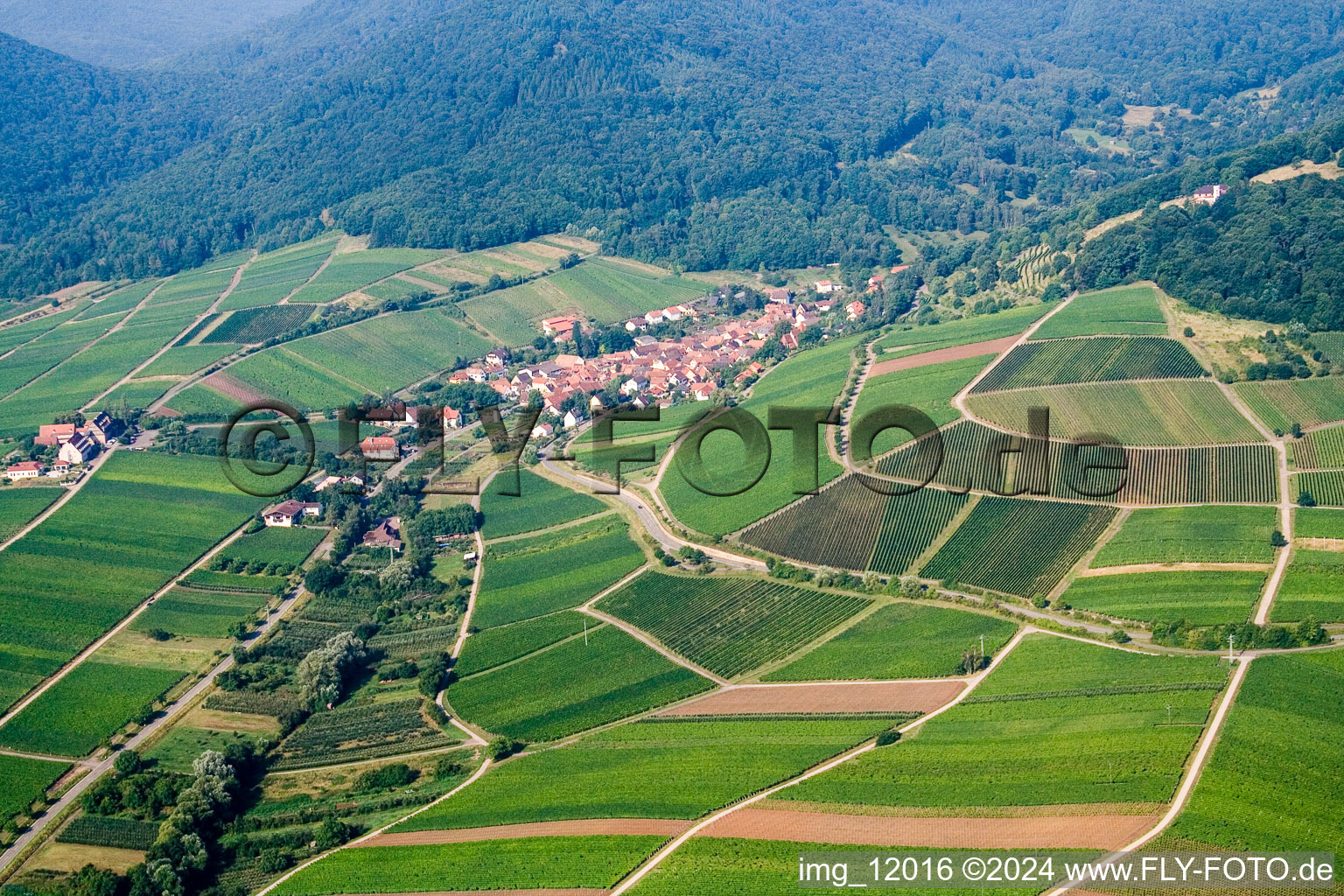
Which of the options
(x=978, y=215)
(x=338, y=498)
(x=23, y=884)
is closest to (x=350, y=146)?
(x=978, y=215)

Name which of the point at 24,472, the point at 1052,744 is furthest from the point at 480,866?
the point at 24,472

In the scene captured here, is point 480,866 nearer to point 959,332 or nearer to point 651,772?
point 651,772

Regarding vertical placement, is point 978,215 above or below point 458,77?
below

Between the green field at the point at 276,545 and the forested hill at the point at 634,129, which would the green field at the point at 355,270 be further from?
the green field at the point at 276,545

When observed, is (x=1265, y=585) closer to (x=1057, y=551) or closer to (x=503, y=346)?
(x=1057, y=551)

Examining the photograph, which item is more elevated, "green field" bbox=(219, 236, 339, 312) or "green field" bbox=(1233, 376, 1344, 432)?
"green field" bbox=(219, 236, 339, 312)

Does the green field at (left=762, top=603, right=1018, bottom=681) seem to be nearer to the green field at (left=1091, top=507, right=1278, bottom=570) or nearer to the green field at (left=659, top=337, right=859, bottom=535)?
the green field at (left=1091, top=507, right=1278, bottom=570)

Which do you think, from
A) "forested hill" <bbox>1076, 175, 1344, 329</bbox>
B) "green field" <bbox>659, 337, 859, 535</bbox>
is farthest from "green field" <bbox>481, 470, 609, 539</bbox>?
"forested hill" <bbox>1076, 175, 1344, 329</bbox>
